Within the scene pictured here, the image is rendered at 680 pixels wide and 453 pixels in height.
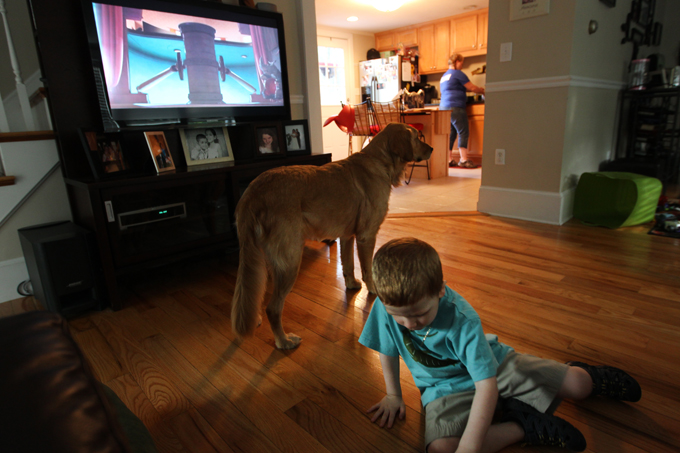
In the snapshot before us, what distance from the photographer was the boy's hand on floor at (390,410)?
3.52ft

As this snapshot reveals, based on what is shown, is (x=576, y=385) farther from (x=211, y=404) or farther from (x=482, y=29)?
(x=482, y=29)

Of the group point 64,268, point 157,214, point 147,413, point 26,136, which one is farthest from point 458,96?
point 147,413

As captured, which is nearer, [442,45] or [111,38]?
[111,38]

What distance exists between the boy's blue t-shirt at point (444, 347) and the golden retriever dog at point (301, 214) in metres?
0.51

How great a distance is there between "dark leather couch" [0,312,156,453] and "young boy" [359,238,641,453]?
535mm

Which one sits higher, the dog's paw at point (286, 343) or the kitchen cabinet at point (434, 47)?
the kitchen cabinet at point (434, 47)

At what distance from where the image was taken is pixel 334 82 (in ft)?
24.3

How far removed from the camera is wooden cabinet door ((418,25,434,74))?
7027 millimetres

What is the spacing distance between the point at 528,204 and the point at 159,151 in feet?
8.72

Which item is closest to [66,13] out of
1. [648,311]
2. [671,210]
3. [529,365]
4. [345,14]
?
[529,365]

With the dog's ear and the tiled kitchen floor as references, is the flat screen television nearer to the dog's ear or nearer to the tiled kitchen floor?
the dog's ear

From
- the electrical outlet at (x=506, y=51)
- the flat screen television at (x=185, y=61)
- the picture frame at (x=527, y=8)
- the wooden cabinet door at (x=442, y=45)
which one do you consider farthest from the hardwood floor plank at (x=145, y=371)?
the wooden cabinet door at (x=442, y=45)

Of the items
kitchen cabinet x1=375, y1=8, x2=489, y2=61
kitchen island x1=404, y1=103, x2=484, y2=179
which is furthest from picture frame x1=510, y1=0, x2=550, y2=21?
kitchen cabinet x1=375, y1=8, x2=489, y2=61

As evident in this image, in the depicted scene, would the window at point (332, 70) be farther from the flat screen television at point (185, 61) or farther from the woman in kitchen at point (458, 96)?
the flat screen television at point (185, 61)
